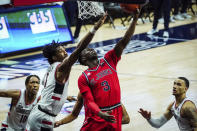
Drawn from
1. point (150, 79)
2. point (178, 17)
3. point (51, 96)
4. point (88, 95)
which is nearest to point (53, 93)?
point (51, 96)

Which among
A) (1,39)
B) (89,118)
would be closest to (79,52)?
(89,118)

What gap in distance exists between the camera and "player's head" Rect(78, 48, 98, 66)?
4512 millimetres

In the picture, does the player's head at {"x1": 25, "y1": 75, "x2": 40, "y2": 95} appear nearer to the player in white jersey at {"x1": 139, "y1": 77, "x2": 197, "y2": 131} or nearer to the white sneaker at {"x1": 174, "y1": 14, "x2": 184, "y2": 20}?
the player in white jersey at {"x1": 139, "y1": 77, "x2": 197, "y2": 131}

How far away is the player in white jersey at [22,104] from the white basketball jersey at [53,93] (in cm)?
56

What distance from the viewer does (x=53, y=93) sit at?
182 inches

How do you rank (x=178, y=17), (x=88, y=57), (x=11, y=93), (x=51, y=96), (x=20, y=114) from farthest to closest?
(x=178, y=17), (x=20, y=114), (x=11, y=93), (x=51, y=96), (x=88, y=57)

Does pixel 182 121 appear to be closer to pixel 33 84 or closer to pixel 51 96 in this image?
pixel 51 96

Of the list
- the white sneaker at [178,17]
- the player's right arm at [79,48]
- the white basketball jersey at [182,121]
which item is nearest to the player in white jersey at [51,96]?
the player's right arm at [79,48]

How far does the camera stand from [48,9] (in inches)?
515

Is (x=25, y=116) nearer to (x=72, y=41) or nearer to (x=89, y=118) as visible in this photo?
(x=89, y=118)

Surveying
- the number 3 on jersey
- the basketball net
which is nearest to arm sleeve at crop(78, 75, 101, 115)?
the number 3 on jersey

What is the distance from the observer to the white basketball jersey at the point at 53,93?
460 cm

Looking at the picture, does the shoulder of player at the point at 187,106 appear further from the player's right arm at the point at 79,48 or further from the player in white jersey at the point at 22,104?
the player in white jersey at the point at 22,104

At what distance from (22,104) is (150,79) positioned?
169 inches
